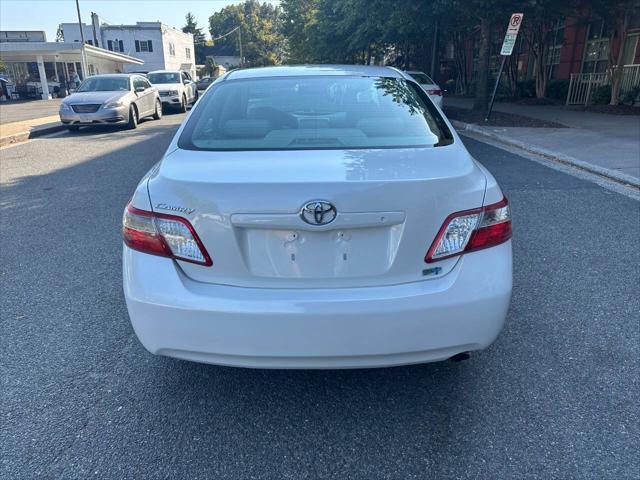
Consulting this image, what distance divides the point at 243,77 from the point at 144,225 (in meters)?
1.61

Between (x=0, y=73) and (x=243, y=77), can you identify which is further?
(x=0, y=73)

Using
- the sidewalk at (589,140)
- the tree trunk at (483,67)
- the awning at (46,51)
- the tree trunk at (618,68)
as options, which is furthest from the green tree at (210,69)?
the sidewalk at (589,140)

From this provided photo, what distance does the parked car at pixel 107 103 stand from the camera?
1356 centimetres

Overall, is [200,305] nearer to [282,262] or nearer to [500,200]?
[282,262]

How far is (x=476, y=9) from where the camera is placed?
13.6 metres

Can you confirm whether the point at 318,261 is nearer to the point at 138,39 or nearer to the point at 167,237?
the point at 167,237

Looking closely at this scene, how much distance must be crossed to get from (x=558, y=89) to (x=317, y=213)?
23.4 meters

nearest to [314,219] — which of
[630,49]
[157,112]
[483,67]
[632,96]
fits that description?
[483,67]

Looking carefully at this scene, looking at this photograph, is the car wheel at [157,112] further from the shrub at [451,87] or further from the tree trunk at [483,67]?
the shrub at [451,87]

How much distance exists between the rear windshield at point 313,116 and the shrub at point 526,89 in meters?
23.3

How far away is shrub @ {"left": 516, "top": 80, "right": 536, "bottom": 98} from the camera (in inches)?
945

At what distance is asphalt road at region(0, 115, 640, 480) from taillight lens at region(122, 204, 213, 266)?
0.85m

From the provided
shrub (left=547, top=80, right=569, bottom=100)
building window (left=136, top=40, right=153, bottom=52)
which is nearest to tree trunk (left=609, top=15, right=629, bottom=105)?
shrub (left=547, top=80, right=569, bottom=100)

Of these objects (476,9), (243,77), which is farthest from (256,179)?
(476,9)
